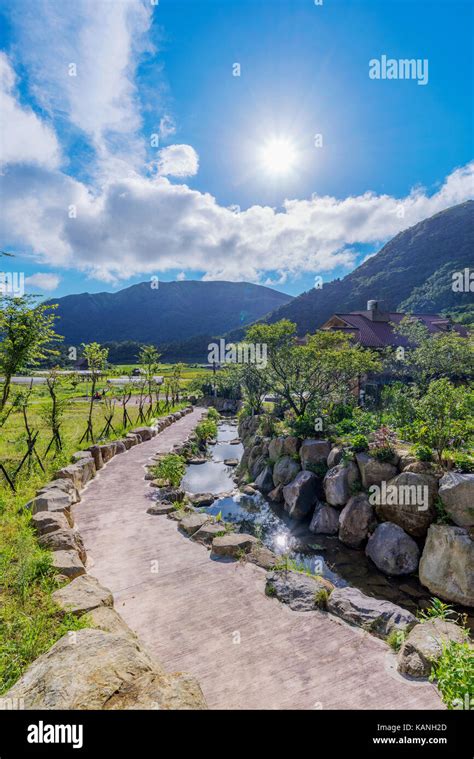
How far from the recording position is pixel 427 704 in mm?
2666

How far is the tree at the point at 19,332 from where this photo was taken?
6.34 metres

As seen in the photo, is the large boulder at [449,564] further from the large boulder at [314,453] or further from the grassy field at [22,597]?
the grassy field at [22,597]

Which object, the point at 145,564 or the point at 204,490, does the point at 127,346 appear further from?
the point at 145,564

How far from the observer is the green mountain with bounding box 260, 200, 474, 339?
2418 inches

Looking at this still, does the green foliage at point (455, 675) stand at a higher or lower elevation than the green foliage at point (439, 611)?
higher

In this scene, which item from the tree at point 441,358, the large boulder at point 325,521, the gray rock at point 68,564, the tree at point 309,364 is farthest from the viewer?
the tree at point 441,358

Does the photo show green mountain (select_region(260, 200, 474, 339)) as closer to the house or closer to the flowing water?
the house

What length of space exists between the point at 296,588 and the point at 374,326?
25.2 metres

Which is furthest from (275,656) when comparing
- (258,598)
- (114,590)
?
(114,590)

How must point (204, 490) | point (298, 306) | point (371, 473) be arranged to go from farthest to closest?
point (298, 306) < point (204, 490) < point (371, 473)

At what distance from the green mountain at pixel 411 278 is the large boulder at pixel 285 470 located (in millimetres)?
51458

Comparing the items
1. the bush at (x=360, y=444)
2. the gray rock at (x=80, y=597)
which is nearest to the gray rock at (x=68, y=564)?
the gray rock at (x=80, y=597)
